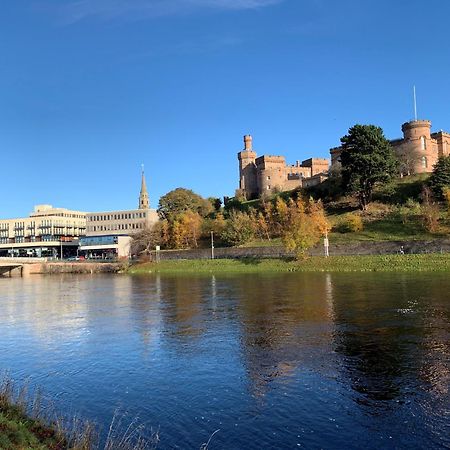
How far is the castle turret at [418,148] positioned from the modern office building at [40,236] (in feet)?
369

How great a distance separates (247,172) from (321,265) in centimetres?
8042

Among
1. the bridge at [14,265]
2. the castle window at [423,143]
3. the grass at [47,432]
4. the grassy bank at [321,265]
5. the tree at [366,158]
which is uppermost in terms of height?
the castle window at [423,143]

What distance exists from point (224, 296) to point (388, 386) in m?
28.6

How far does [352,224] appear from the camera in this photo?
298 feet

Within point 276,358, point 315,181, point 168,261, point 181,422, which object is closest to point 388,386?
point 276,358

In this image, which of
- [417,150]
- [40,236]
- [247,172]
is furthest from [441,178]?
[40,236]

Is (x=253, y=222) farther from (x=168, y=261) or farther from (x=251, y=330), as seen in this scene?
(x=251, y=330)

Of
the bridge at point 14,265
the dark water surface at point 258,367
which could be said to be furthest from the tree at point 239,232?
the dark water surface at point 258,367

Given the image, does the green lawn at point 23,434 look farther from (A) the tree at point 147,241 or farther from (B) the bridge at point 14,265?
(B) the bridge at point 14,265

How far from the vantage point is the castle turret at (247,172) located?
493 feet

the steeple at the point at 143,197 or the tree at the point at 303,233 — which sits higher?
the steeple at the point at 143,197

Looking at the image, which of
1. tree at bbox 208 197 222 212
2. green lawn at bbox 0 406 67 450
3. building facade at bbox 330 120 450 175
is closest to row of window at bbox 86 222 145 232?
tree at bbox 208 197 222 212

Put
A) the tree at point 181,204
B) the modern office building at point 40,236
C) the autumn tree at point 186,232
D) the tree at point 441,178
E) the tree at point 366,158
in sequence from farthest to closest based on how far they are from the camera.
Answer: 1. the modern office building at point 40,236
2. the tree at point 181,204
3. the autumn tree at point 186,232
4. the tree at point 441,178
5. the tree at point 366,158

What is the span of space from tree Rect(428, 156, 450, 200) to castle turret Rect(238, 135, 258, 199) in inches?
2375
